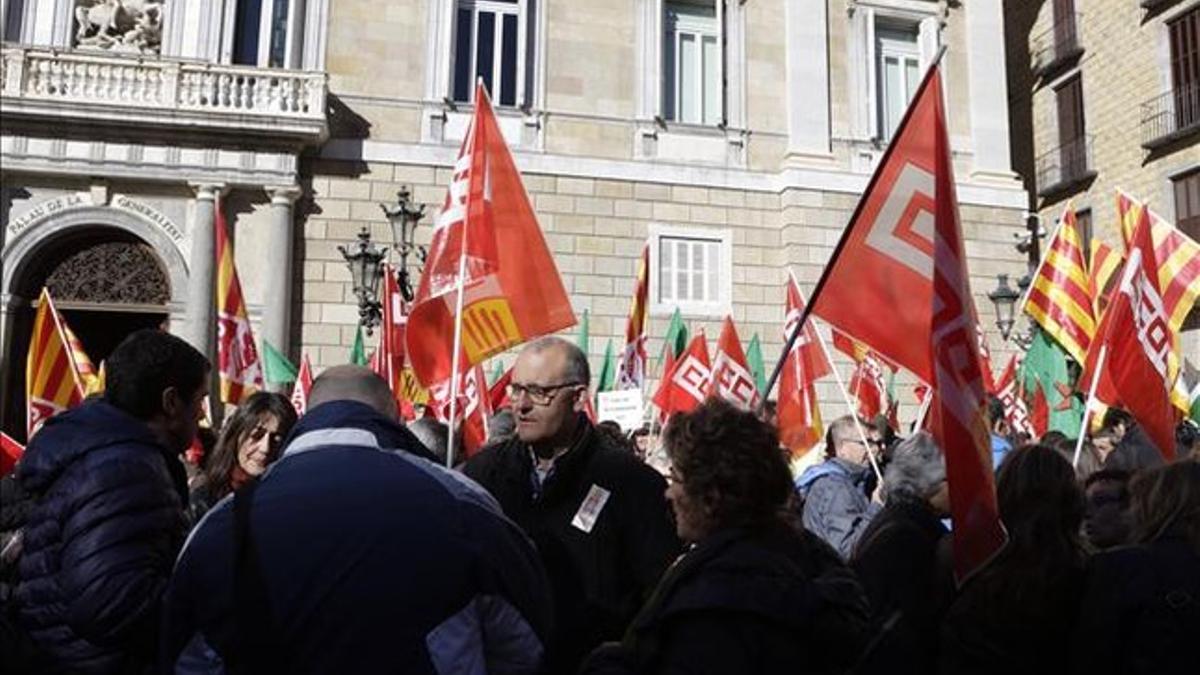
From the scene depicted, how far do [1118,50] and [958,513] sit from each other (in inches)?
891

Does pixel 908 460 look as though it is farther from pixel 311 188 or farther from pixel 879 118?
pixel 879 118

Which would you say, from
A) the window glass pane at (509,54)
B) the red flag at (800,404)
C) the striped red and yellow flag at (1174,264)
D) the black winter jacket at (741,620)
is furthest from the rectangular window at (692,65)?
the black winter jacket at (741,620)

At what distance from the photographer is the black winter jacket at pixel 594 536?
3314mm

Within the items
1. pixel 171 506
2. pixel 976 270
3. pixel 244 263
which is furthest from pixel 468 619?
pixel 976 270

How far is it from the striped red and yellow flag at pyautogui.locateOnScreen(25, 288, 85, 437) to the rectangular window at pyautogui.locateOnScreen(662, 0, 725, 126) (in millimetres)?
10953

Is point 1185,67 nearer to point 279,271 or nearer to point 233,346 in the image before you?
point 279,271

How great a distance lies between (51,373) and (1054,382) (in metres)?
9.49

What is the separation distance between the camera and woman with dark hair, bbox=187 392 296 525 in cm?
398

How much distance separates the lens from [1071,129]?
23703 mm

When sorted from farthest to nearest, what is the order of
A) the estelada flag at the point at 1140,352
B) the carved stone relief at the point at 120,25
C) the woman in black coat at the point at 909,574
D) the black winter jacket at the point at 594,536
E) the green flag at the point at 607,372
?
1. the carved stone relief at the point at 120,25
2. the green flag at the point at 607,372
3. the estelada flag at the point at 1140,352
4. the black winter jacket at the point at 594,536
5. the woman in black coat at the point at 909,574

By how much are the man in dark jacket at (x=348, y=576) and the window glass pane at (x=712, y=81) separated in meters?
15.7

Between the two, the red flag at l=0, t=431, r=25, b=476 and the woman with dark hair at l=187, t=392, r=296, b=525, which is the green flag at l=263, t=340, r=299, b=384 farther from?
the woman with dark hair at l=187, t=392, r=296, b=525

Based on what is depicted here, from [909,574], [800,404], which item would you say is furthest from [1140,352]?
[909,574]

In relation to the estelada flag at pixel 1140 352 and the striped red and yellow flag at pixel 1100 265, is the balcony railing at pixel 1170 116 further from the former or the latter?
the estelada flag at pixel 1140 352
